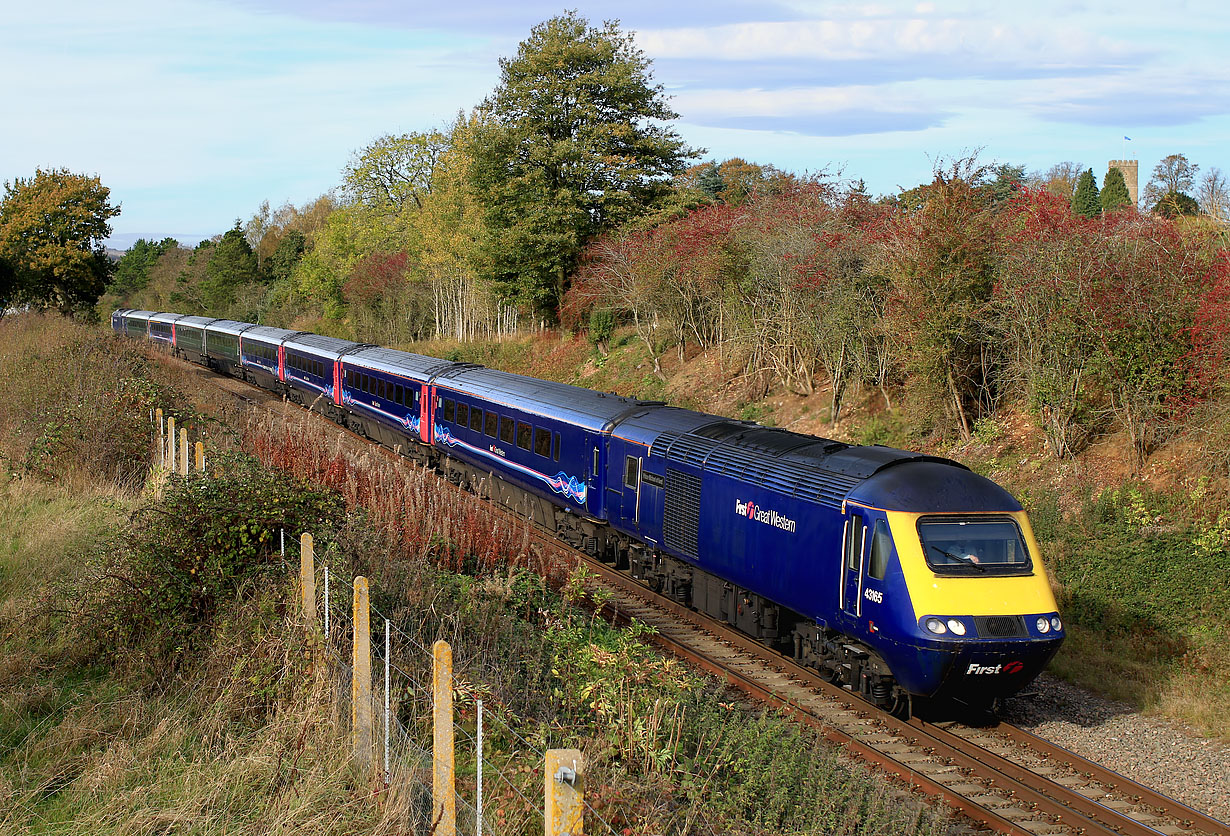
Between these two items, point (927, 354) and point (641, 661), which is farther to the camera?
point (927, 354)

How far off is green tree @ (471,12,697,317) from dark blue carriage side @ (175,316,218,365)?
58.2 feet

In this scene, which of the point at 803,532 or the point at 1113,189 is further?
the point at 1113,189

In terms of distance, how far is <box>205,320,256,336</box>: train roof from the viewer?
4069 cm

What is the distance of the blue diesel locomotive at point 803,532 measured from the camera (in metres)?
8.59

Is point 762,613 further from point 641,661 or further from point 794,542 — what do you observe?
point 641,661

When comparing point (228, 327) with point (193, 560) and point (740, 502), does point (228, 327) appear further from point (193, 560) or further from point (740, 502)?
point (193, 560)

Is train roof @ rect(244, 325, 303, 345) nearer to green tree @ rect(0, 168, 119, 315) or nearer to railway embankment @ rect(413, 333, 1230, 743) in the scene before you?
green tree @ rect(0, 168, 119, 315)

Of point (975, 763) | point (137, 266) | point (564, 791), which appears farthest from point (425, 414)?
point (137, 266)

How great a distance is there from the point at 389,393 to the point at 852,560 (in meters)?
17.0

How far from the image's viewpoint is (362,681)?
5969 mm

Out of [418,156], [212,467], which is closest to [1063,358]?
[212,467]

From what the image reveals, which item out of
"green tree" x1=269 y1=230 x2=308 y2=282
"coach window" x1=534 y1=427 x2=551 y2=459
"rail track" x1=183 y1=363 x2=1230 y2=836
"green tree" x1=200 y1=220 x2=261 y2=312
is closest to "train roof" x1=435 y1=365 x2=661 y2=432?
"coach window" x1=534 y1=427 x2=551 y2=459

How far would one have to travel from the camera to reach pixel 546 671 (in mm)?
7973

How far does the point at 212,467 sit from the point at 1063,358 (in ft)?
42.7
